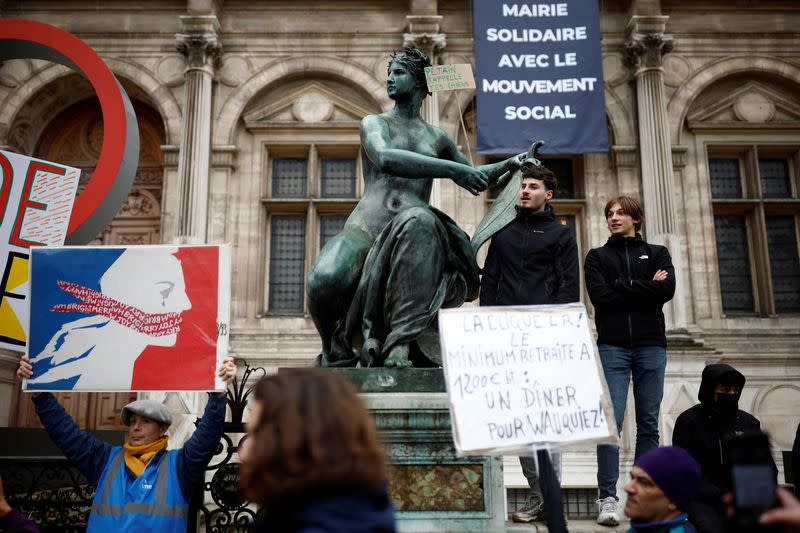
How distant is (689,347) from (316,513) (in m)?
9.28

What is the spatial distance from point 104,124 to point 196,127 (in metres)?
4.23

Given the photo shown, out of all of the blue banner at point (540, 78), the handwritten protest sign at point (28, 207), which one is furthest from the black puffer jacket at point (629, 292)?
the blue banner at point (540, 78)

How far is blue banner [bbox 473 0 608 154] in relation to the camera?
1084 cm

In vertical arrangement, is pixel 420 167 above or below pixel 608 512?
above

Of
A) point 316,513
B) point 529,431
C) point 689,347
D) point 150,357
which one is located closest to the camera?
point 316,513

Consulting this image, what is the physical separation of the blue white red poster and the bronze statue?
59 cm

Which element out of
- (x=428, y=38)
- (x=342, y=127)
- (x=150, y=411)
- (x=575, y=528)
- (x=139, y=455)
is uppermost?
(x=428, y=38)

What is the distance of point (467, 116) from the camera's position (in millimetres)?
11844

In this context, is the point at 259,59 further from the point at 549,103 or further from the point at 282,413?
the point at 282,413

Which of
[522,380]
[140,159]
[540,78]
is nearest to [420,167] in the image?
[522,380]

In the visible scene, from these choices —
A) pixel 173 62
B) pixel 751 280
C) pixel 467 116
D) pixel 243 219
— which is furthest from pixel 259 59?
pixel 751 280

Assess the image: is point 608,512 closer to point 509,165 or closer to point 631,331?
point 631,331

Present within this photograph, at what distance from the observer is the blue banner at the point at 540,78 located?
10836mm

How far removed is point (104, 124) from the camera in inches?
272
